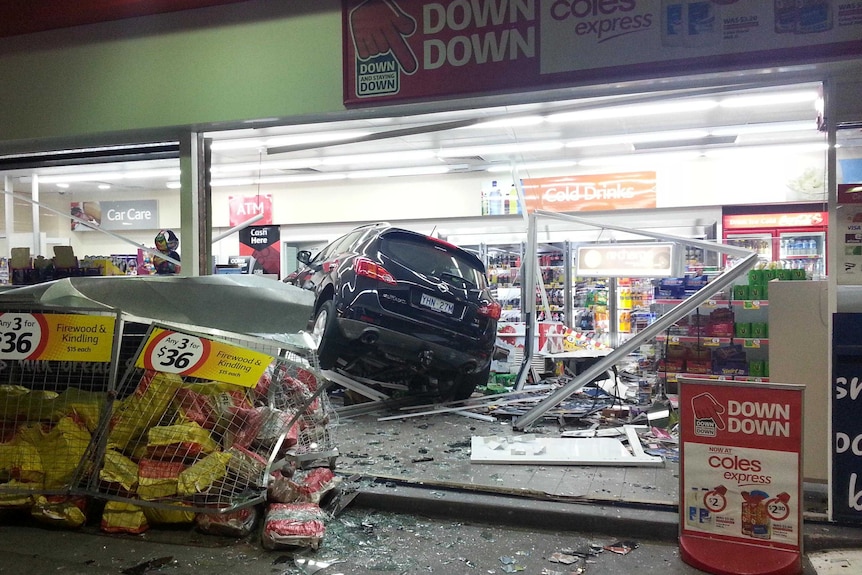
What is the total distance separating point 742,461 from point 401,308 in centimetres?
350

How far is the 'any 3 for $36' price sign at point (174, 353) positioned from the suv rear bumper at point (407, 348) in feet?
8.86

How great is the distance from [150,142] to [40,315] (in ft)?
5.04

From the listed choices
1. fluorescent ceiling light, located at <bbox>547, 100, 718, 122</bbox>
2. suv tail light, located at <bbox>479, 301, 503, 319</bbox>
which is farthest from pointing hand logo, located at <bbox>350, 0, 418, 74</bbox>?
suv tail light, located at <bbox>479, 301, 503, 319</bbox>

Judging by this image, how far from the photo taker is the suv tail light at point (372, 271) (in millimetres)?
5969

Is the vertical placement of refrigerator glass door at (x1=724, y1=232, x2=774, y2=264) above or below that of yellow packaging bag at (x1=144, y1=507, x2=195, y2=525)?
above

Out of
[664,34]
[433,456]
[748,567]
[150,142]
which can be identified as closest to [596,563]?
[748,567]

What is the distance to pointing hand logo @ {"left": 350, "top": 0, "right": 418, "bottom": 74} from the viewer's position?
366cm

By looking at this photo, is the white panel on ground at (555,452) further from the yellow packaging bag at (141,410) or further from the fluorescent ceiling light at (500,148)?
the fluorescent ceiling light at (500,148)

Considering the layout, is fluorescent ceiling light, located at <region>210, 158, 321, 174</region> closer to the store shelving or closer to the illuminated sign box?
the illuminated sign box

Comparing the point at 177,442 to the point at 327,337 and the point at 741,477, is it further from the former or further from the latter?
the point at 741,477

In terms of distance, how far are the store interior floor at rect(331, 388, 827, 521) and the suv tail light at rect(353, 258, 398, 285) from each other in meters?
1.39

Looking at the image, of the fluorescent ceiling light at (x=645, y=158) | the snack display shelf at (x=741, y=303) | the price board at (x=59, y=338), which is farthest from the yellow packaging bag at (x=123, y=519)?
the fluorescent ceiling light at (x=645, y=158)

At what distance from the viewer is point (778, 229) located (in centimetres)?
1059

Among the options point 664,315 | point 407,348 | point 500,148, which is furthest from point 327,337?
point 500,148
